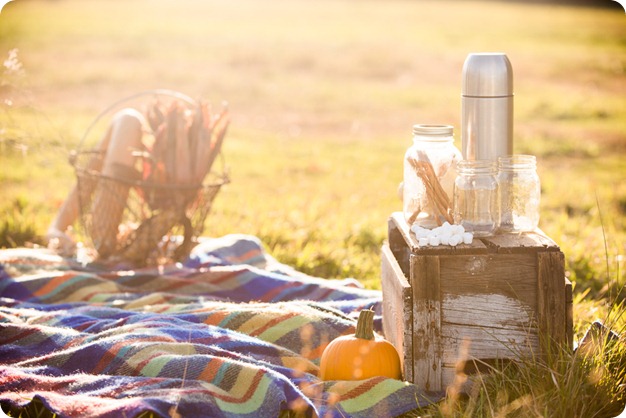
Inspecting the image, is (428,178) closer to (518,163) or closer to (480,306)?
(518,163)

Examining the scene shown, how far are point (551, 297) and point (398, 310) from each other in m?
0.54

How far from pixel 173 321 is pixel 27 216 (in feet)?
8.35

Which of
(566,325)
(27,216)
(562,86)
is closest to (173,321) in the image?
(566,325)

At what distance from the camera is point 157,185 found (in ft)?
14.1

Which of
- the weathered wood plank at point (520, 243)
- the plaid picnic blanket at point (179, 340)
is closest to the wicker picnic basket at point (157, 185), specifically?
the plaid picnic blanket at point (179, 340)

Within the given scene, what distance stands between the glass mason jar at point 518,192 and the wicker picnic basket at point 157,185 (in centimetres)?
194

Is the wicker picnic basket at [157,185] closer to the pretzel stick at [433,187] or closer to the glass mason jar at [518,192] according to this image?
the pretzel stick at [433,187]

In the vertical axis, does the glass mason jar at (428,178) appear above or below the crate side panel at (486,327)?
above

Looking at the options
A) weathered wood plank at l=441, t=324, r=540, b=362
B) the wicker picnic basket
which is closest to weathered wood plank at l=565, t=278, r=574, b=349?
weathered wood plank at l=441, t=324, r=540, b=362

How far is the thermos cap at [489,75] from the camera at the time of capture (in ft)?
9.80

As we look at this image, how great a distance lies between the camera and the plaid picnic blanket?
263cm

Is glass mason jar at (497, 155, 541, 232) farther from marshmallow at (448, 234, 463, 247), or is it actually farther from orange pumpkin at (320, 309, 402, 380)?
orange pumpkin at (320, 309, 402, 380)

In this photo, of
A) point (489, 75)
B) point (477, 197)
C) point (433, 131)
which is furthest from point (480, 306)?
point (489, 75)

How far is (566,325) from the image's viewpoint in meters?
2.84
